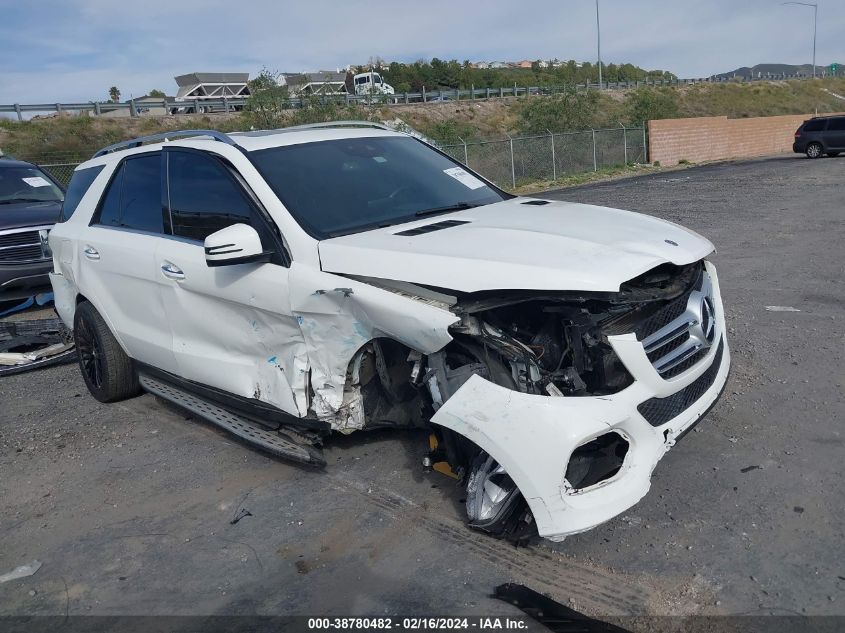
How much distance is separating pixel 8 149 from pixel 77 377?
31.2m

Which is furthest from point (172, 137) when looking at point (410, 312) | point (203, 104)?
point (203, 104)

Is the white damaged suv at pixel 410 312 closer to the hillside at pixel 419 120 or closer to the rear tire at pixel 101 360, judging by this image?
the rear tire at pixel 101 360

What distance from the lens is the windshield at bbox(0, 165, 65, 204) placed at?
10.0 metres

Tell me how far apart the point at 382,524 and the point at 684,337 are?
165 centimetres

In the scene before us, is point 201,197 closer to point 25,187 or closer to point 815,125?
point 25,187

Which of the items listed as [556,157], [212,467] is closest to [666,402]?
[212,467]

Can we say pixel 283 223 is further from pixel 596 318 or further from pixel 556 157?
pixel 556 157

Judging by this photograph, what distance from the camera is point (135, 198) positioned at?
5.25 meters

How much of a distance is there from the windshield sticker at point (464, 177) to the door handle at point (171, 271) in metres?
1.76

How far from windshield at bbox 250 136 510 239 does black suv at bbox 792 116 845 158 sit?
94.1ft

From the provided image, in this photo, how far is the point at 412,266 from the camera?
3.46 m

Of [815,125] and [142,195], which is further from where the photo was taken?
[815,125]

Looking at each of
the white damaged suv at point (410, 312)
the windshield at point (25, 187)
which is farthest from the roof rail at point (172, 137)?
the windshield at point (25, 187)

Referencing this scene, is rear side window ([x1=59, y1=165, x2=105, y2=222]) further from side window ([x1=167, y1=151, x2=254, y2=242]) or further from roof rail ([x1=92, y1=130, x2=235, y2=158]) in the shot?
side window ([x1=167, y1=151, x2=254, y2=242])
